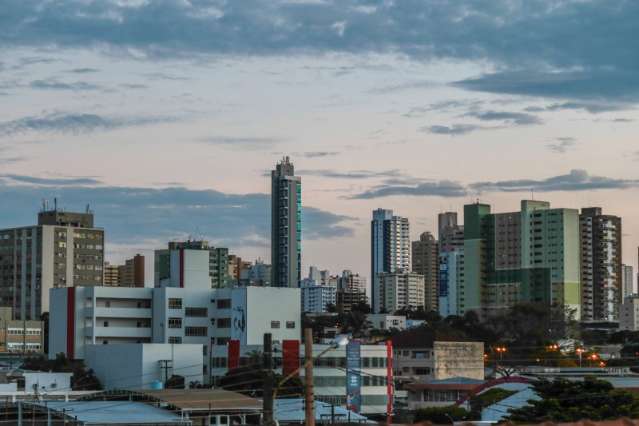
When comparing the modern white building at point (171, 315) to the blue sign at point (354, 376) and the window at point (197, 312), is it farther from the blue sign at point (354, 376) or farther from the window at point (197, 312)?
the blue sign at point (354, 376)

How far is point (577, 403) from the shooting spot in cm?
6600

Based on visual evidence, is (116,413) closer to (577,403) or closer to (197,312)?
(577,403)

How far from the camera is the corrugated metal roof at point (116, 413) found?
66.2 metres

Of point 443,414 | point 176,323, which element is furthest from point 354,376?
point 176,323

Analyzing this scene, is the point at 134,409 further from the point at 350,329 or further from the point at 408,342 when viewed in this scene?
the point at 350,329

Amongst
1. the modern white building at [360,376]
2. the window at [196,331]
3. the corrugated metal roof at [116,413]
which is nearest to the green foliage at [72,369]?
the window at [196,331]

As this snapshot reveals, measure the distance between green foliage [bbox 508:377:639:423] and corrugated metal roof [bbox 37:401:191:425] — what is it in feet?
54.2

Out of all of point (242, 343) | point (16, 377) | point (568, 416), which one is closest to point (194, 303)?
point (242, 343)

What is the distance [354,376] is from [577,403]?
3775 centimetres

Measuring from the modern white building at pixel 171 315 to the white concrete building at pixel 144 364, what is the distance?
856 centimetres

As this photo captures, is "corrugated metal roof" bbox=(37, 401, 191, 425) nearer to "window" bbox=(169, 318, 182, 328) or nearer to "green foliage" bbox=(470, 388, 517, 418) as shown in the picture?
"green foliage" bbox=(470, 388, 517, 418)

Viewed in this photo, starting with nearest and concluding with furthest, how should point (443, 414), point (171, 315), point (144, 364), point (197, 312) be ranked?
point (443, 414)
point (144, 364)
point (171, 315)
point (197, 312)

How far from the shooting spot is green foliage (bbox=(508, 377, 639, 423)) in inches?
2498

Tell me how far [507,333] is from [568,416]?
4966 inches
